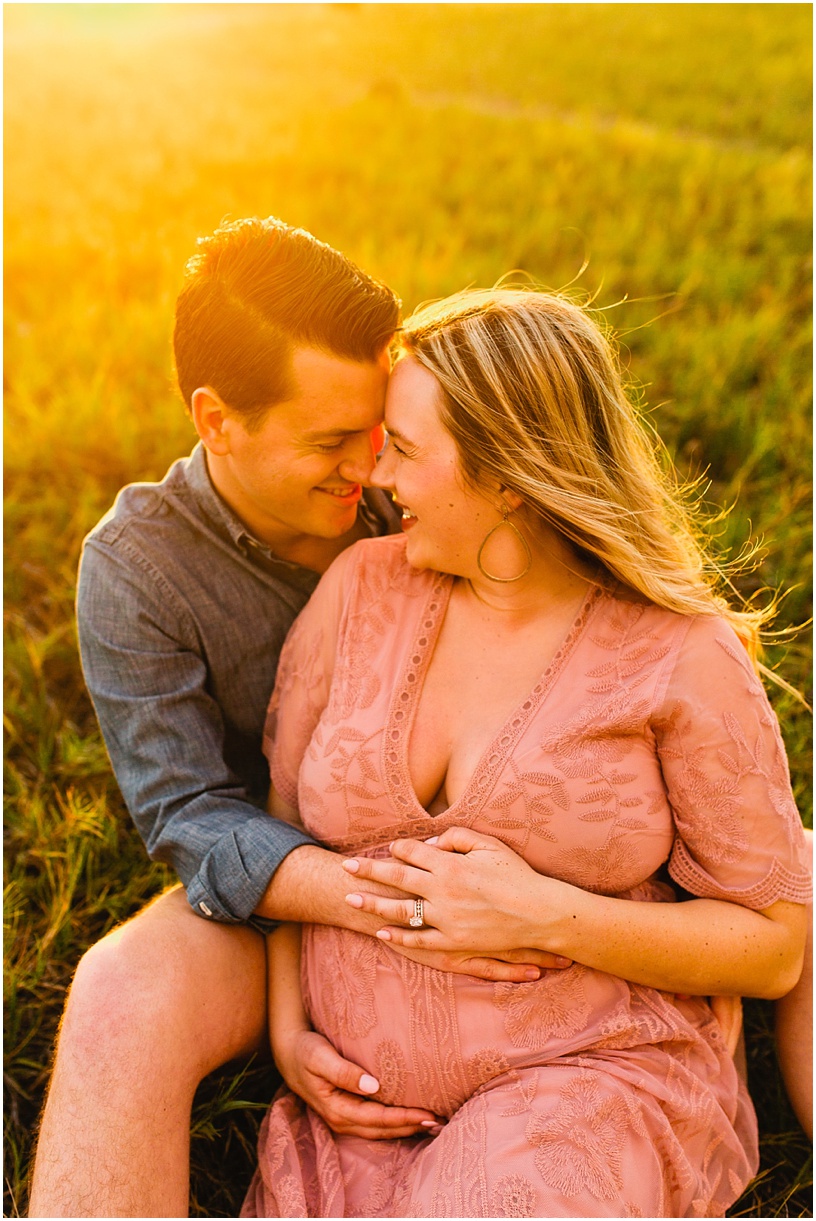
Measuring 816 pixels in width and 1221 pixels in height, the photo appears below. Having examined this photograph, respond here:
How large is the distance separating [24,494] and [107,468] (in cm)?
32

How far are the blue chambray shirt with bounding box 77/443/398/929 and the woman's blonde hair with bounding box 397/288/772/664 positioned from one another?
0.72 metres

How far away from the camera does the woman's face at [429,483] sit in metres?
1.85

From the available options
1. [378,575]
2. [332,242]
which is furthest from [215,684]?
[332,242]

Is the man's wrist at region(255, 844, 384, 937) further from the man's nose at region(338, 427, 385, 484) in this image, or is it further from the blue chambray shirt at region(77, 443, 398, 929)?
the man's nose at region(338, 427, 385, 484)

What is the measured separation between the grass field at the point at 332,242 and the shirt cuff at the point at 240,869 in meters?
0.45

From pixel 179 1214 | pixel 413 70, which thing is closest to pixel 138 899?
pixel 179 1214

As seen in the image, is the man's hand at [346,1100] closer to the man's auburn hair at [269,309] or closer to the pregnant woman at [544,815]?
the pregnant woman at [544,815]

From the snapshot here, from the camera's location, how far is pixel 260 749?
2.56 meters

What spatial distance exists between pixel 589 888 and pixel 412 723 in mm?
448

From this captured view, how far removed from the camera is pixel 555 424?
1.83 m

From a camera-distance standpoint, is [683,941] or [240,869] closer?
[683,941]

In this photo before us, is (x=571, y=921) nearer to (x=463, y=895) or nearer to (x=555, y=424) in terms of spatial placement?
(x=463, y=895)

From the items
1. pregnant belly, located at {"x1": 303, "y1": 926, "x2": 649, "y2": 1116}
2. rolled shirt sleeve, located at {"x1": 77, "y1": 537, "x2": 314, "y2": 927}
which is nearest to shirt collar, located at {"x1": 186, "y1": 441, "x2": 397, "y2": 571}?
rolled shirt sleeve, located at {"x1": 77, "y1": 537, "x2": 314, "y2": 927}

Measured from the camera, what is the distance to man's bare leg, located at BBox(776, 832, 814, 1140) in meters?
2.05
